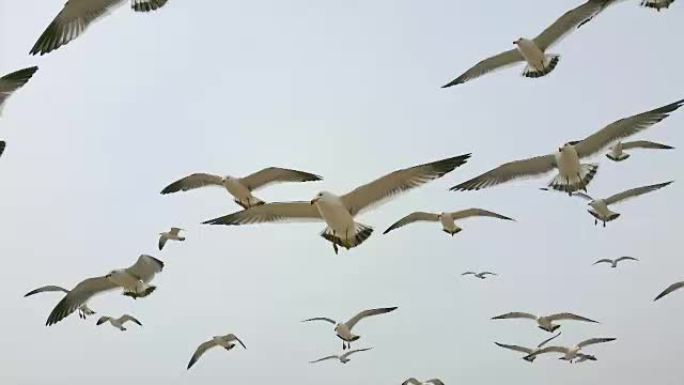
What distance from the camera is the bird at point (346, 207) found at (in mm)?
9406

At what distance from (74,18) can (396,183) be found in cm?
381

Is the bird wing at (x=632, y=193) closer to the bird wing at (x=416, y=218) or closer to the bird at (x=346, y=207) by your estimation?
the bird wing at (x=416, y=218)

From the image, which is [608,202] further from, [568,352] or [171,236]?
[171,236]

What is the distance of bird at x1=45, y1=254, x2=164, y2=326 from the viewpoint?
489 inches

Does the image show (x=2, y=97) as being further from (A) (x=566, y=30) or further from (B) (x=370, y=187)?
(A) (x=566, y=30)

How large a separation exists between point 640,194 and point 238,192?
6.82m

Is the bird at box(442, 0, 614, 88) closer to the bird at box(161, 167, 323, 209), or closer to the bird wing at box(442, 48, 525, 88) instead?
the bird wing at box(442, 48, 525, 88)

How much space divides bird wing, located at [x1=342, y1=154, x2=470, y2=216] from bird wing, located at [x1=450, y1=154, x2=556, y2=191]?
6.37 ft

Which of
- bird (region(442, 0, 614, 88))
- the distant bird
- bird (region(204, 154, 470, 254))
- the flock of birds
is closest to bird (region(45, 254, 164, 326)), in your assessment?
the flock of birds

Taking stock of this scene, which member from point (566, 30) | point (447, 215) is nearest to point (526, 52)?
point (566, 30)

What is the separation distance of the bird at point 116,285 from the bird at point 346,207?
2261 mm

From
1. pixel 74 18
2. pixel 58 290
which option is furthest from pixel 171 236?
pixel 74 18

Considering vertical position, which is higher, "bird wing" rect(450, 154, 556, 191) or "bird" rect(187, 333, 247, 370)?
"bird wing" rect(450, 154, 556, 191)

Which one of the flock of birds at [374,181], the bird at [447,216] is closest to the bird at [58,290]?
the flock of birds at [374,181]
